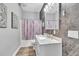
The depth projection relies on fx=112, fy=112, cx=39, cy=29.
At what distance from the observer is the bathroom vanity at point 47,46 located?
1.70 metres

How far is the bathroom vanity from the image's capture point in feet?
5.58

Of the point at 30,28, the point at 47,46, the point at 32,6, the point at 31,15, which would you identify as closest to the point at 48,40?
the point at 47,46

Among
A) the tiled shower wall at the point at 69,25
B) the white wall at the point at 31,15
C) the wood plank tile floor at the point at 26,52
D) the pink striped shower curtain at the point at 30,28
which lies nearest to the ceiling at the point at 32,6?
the white wall at the point at 31,15

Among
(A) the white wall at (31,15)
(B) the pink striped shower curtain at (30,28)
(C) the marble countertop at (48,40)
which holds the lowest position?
(C) the marble countertop at (48,40)

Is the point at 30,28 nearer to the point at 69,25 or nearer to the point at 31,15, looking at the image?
the point at 31,15

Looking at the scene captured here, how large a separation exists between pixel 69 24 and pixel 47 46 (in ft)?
1.54

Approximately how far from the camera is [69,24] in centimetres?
168

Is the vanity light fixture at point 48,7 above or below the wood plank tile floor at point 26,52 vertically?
above

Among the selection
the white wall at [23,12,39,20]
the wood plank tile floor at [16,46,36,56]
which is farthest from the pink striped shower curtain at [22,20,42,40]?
the wood plank tile floor at [16,46,36,56]

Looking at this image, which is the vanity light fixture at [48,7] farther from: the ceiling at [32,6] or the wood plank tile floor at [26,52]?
the wood plank tile floor at [26,52]

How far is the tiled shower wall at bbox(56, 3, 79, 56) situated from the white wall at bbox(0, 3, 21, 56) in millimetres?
651

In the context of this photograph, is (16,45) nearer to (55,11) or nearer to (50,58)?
(50,58)

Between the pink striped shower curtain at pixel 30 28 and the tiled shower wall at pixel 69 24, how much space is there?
1.05ft

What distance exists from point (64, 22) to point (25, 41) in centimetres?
66
